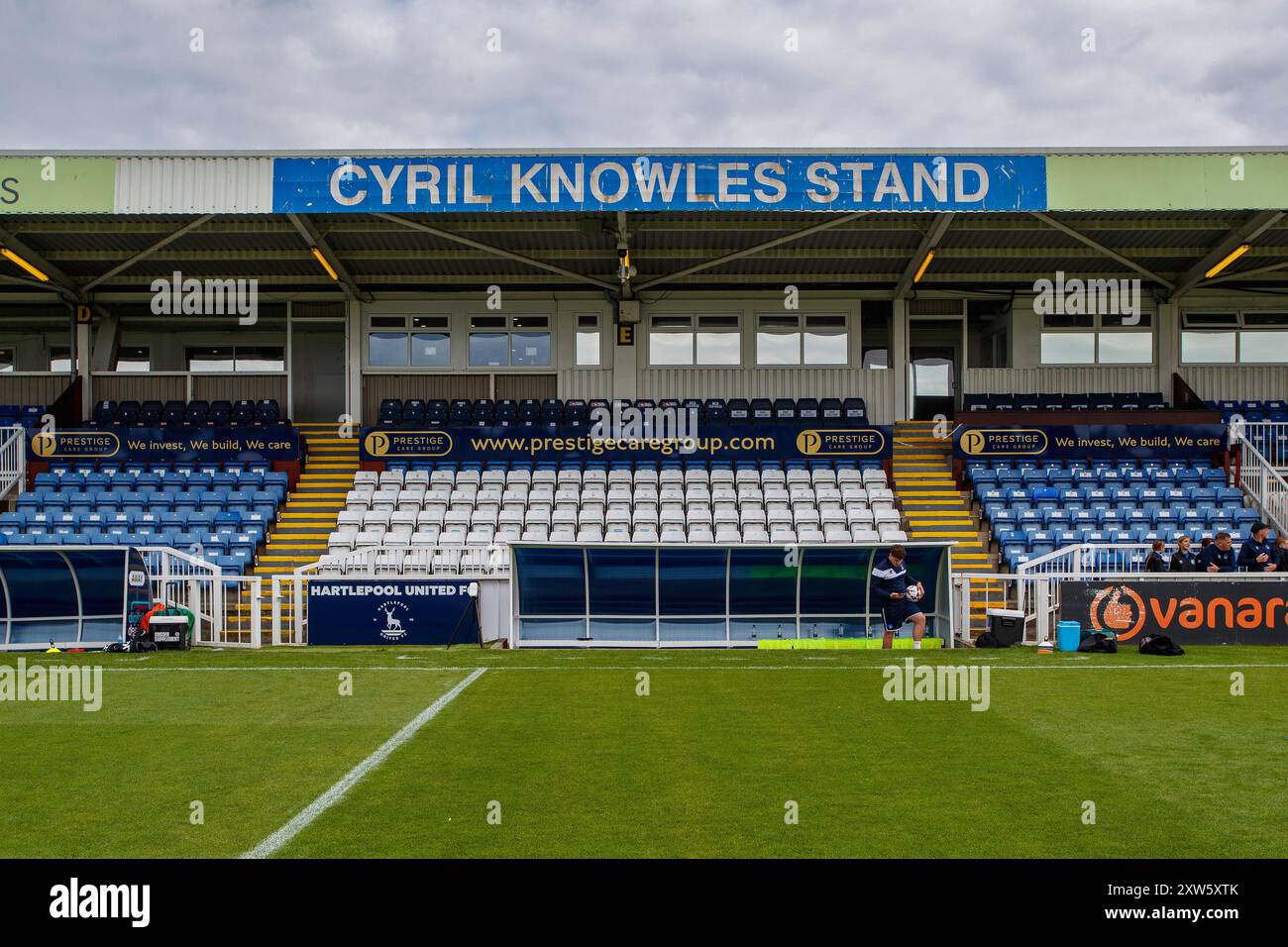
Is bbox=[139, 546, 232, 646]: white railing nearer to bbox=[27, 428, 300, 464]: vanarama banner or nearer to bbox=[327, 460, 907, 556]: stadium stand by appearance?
bbox=[327, 460, 907, 556]: stadium stand

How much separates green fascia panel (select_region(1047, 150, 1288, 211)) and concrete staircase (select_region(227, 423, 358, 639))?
1608 cm

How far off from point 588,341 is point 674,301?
8.00ft

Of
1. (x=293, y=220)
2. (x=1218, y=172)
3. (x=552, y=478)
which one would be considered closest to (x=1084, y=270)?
(x=1218, y=172)

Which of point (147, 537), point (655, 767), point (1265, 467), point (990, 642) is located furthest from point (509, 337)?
point (655, 767)

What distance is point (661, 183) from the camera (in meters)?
23.2

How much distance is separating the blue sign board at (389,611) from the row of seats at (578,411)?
10.7 m

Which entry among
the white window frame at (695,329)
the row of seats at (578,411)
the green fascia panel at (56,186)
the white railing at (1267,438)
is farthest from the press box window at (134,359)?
the white railing at (1267,438)

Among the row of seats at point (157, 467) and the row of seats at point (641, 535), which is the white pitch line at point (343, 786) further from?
the row of seats at point (157, 467)

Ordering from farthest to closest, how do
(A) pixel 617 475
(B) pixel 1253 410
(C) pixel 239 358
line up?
(C) pixel 239 358, (B) pixel 1253 410, (A) pixel 617 475

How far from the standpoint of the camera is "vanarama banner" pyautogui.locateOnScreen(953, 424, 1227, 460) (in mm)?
27547

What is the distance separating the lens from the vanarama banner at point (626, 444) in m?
27.8

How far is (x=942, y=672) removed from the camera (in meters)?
12.4

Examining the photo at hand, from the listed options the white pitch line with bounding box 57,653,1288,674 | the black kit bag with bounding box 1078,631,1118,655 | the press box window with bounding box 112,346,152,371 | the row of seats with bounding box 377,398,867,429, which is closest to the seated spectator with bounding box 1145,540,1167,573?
the black kit bag with bounding box 1078,631,1118,655

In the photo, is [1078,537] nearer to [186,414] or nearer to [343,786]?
[343,786]
